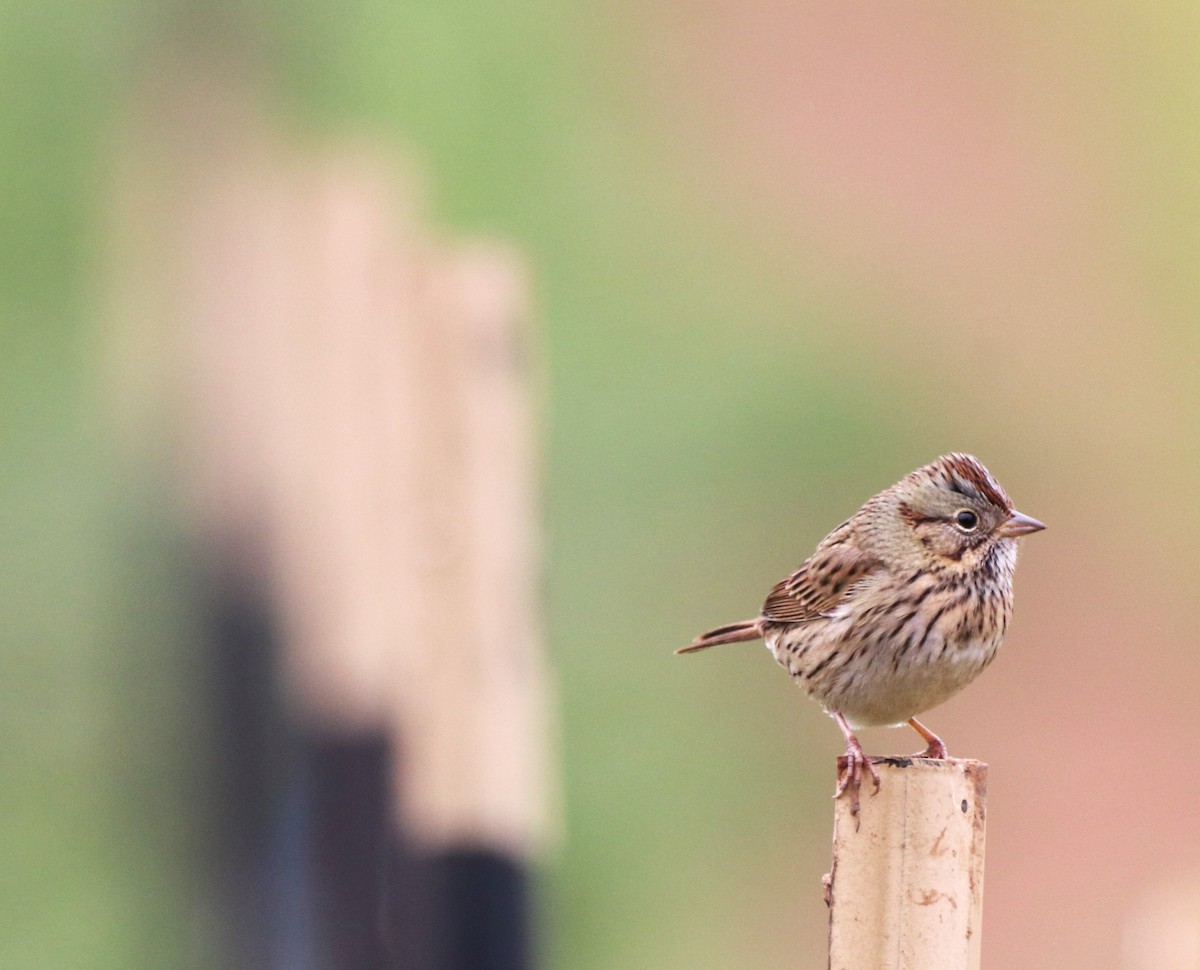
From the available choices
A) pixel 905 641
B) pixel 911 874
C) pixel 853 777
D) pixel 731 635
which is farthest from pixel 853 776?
pixel 731 635

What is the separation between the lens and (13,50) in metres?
4.06

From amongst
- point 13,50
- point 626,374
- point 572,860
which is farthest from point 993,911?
point 13,50

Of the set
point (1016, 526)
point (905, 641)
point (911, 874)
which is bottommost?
point (911, 874)

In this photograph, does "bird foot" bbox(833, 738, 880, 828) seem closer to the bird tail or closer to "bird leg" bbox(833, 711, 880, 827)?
"bird leg" bbox(833, 711, 880, 827)

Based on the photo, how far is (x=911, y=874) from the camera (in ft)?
4.18

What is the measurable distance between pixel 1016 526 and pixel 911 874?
3.45 feet

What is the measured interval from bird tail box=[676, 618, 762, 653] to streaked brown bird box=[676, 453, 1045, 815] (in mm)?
90

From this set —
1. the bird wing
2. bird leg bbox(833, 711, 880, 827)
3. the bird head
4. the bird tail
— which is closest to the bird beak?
the bird head

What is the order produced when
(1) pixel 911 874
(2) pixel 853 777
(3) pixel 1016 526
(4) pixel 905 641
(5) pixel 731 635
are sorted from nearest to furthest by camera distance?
(1) pixel 911 874
(2) pixel 853 777
(4) pixel 905 641
(3) pixel 1016 526
(5) pixel 731 635

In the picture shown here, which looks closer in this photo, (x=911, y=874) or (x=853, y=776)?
(x=911, y=874)

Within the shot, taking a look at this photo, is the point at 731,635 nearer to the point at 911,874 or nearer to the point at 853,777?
the point at 853,777

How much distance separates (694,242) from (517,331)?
1.58m

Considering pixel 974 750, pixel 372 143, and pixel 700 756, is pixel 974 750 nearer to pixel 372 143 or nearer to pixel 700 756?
pixel 700 756

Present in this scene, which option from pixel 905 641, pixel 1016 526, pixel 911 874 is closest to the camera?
pixel 911 874
